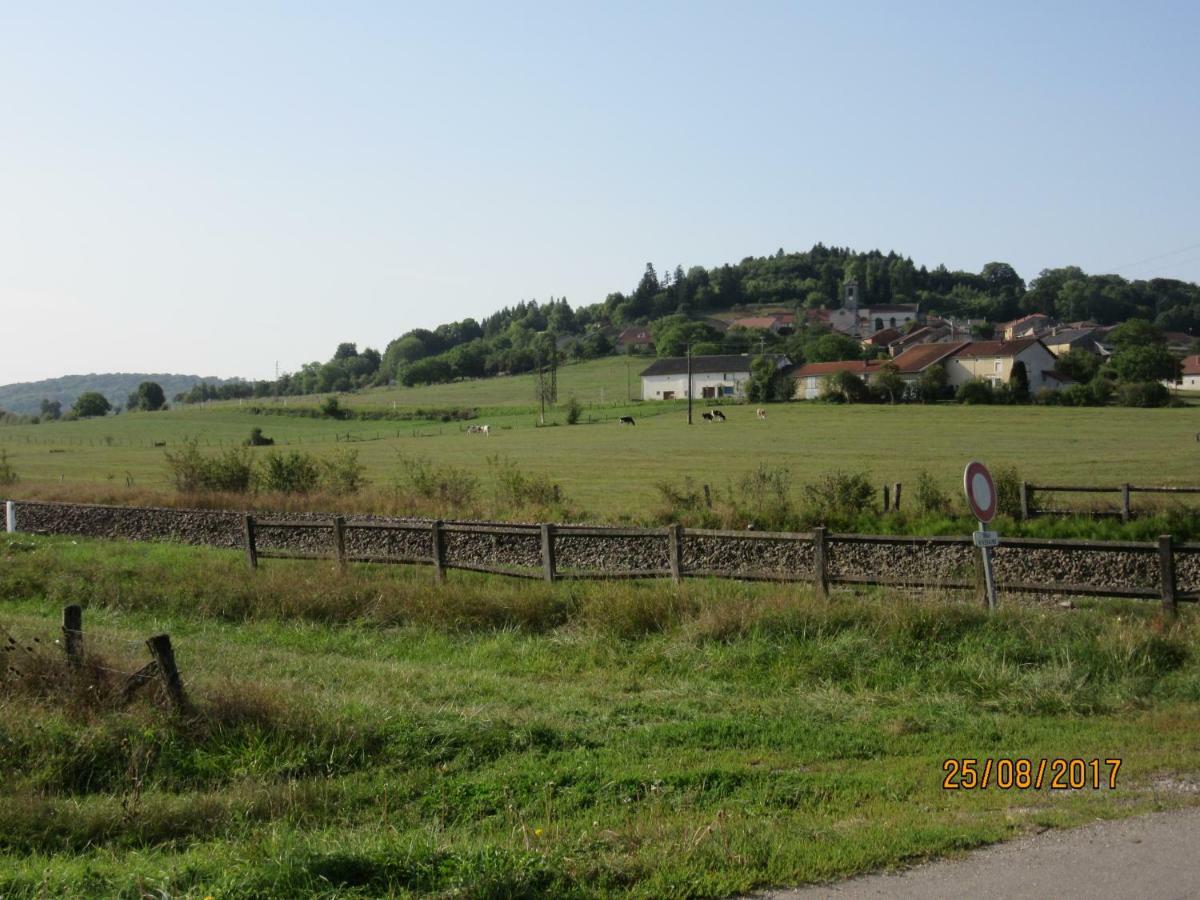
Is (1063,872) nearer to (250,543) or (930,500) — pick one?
(250,543)

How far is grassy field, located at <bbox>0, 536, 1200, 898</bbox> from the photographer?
552 centimetres

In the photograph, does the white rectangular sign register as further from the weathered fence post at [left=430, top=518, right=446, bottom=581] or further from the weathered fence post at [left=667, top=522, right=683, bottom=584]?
the weathered fence post at [left=430, top=518, right=446, bottom=581]

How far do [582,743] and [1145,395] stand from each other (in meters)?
82.4

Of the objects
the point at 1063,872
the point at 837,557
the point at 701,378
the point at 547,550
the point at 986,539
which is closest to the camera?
the point at 1063,872

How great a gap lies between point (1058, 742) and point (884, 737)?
1162 mm

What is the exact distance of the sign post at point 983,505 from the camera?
36.9 feet

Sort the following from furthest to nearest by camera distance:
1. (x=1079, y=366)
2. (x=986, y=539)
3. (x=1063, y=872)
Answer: (x=1079, y=366) < (x=986, y=539) < (x=1063, y=872)

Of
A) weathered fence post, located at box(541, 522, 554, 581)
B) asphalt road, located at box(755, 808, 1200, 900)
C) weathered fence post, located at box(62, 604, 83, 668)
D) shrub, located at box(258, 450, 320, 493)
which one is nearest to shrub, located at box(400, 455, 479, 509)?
shrub, located at box(258, 450, 320, 493)

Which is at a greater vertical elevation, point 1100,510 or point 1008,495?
point 1008,495

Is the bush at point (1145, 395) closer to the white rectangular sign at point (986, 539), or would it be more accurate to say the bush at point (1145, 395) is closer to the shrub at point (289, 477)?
the shrub at point (289, 477)

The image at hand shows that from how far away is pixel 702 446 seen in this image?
206 ft

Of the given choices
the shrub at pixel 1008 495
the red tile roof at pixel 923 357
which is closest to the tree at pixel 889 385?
the red tile roof at pixel 923 357

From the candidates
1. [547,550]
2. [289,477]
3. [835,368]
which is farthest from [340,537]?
[835,368]

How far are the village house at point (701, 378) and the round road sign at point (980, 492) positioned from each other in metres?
110
